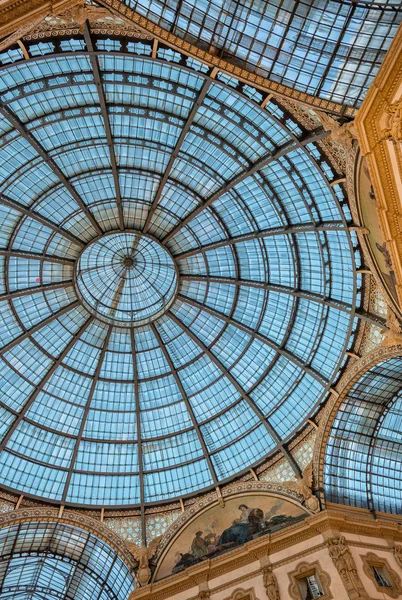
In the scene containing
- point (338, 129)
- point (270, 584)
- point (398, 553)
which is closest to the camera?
point (338, 129)

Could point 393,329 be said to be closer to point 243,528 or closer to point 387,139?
point 387,139

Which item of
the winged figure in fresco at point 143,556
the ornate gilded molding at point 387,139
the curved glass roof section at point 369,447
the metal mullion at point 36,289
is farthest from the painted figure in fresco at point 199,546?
the ornate gilded molding at point 387,139

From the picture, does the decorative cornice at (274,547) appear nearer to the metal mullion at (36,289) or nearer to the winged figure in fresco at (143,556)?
the winged figure in fresco at (143,556)

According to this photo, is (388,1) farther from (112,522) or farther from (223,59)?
(112,522)

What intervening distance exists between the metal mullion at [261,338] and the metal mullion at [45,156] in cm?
862

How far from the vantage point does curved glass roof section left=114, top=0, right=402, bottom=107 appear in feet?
67.3

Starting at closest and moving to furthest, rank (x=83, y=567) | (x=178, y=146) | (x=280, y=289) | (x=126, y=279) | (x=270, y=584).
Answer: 1. (x=270, y=584)
2. (x=178, y=146)
3. (x=280, y=289)
4. (x=126, y=279)
5. (x=83, y=567)

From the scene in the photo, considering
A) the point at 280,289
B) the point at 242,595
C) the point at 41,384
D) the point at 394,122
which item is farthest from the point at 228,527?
the point at 394,122

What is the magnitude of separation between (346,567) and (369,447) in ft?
31.1

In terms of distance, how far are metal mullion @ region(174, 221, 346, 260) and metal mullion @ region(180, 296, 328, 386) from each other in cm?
→ 382

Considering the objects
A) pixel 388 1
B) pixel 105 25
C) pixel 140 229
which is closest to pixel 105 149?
pixel 140 229

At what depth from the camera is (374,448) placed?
35.7 meters

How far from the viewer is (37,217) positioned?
33625mm

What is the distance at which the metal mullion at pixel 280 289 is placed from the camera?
105ft
